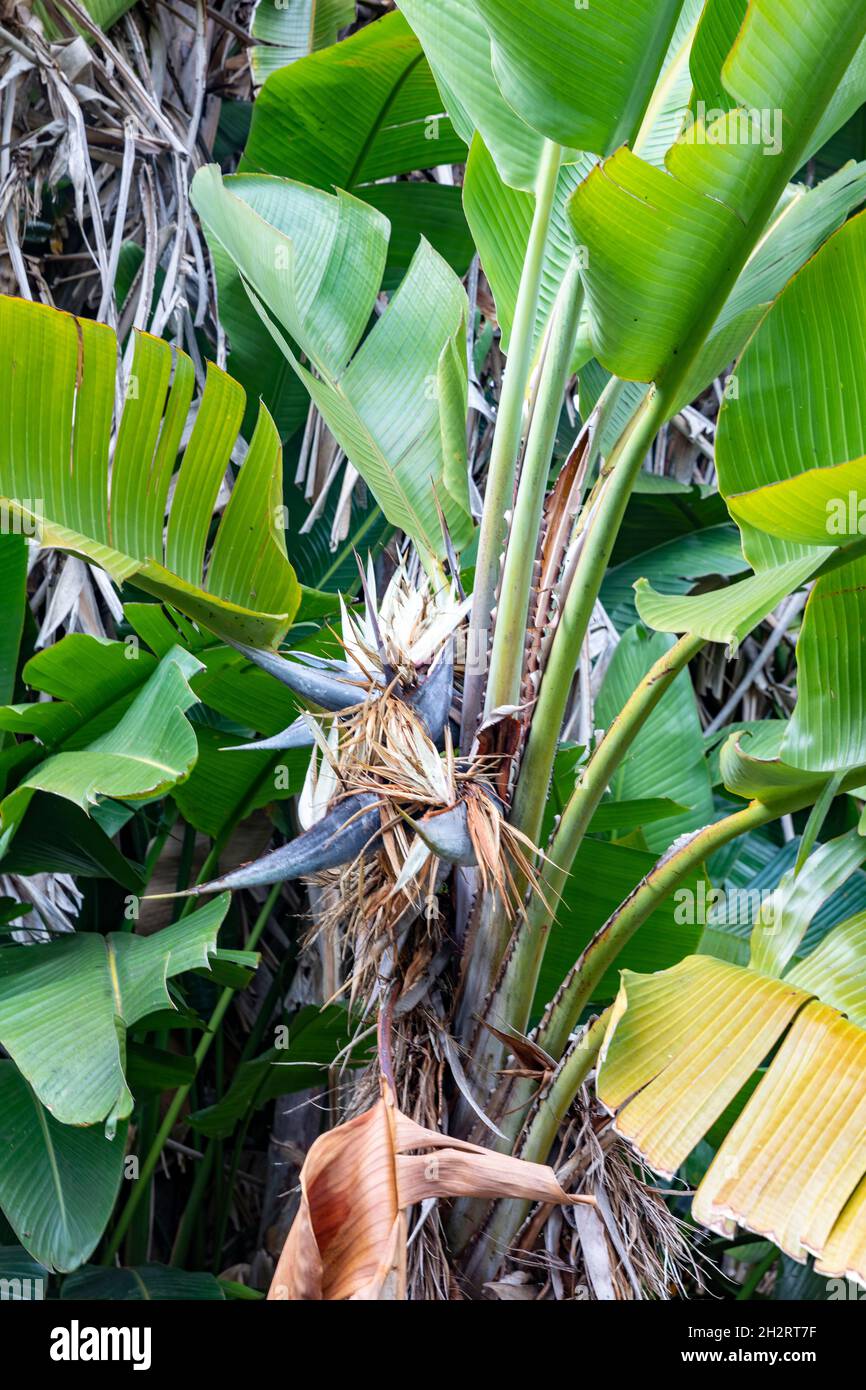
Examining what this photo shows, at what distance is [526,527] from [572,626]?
0.10 m

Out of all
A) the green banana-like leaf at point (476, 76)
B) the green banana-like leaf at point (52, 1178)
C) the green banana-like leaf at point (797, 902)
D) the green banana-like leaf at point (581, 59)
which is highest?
the green banana-like leaf at point (476, 76)

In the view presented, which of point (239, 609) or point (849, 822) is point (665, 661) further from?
point (849, 822)

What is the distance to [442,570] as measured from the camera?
1.06 m

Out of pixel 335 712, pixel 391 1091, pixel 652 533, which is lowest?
pixel 391 1091

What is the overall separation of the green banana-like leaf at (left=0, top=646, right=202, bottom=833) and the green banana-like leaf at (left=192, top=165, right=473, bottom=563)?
0.28 metres

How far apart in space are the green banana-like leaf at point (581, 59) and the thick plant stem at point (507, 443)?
6.5 inches

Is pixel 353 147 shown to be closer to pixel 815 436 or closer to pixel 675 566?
pixel 675 566

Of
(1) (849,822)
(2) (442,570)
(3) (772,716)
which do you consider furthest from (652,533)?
(2) (442,570)

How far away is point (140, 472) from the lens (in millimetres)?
938

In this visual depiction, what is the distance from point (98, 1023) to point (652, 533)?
1.34 metres

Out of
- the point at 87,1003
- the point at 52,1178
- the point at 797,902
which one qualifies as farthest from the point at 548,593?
the point at 52,1178

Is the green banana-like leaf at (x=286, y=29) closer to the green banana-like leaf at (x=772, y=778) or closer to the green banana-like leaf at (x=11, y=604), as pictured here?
the green banana-like leaf at (x=11, y=604)

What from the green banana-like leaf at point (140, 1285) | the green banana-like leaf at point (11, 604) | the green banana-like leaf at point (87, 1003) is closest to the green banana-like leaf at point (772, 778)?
the green banana-like leaf at point (87, 1003)

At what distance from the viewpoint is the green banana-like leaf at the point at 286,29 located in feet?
5.68
